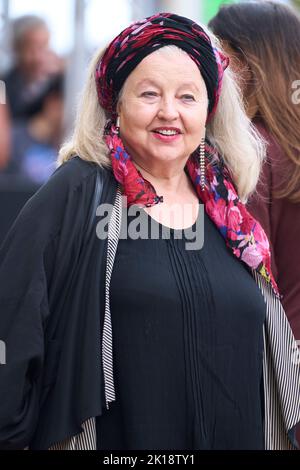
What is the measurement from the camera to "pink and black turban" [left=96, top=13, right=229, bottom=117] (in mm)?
3016

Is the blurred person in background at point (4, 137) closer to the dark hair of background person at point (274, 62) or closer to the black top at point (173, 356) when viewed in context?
the dark hair of background person at point (274, 62)

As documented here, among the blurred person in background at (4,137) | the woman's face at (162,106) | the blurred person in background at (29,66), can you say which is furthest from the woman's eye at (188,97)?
the blurred person in background at (29,66)

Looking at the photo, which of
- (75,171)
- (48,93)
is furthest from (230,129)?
(48,93)

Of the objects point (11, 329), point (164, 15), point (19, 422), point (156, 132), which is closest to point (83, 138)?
point (156, 132)

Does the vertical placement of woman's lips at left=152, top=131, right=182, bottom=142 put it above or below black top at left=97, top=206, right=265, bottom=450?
above

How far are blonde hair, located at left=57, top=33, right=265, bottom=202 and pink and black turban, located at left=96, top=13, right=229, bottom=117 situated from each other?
5 centimetres

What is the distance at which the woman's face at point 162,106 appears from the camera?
302cm

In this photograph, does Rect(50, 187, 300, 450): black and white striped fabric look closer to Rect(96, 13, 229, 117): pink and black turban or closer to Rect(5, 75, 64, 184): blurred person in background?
Rect(96, 13, 229, 117): pink and black turban

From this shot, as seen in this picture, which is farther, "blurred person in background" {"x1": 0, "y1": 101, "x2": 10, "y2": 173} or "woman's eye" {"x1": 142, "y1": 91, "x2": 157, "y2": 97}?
"blurred person in background" {"x1": 0, "y1": 101, "x2": 10, "y2": 173}

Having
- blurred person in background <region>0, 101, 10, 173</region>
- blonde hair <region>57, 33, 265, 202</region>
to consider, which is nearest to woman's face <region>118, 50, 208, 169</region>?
blonde hair <region>57, 33, 265, 202</region>

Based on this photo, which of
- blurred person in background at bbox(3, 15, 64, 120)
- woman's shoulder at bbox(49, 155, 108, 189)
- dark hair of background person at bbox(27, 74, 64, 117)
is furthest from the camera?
dark hair of background person at bbox(27, 74, 64, 117)

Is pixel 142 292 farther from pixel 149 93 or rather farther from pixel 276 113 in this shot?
pixel 276 113

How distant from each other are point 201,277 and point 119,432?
0.51 m

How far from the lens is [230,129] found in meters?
3.30
